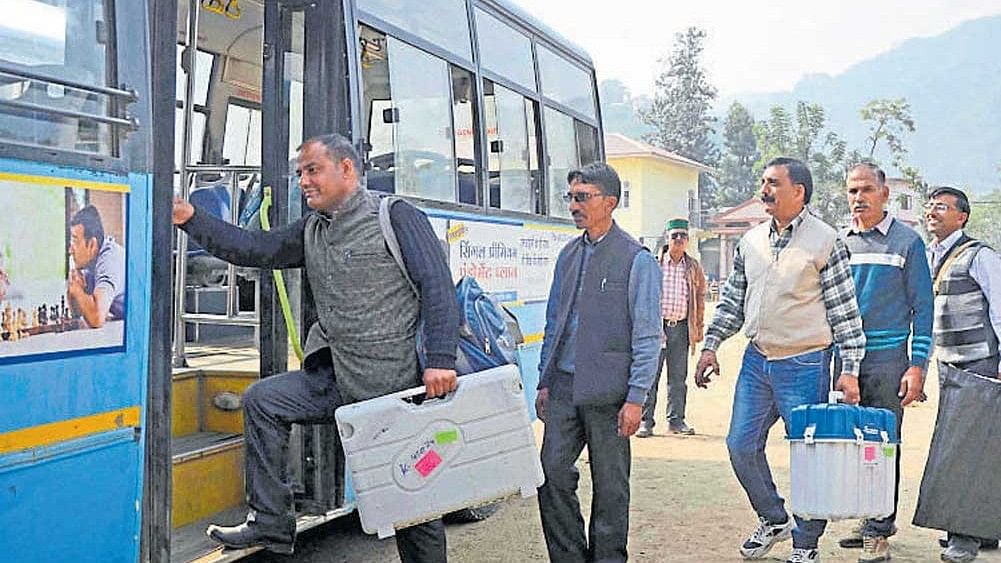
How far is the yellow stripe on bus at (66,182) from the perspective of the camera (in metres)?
3.12

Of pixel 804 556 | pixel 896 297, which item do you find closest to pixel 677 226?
pixel 896 297

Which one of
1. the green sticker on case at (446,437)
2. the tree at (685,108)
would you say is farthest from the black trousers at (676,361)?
the tree at (685,108)

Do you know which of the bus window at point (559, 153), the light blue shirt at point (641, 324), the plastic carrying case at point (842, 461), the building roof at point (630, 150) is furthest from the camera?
the building roof at point (630, 150)

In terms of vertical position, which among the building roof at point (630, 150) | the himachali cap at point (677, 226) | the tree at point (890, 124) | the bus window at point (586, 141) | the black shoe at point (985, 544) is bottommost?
the black shoe at point (985, 544)

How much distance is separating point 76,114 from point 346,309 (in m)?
1.31

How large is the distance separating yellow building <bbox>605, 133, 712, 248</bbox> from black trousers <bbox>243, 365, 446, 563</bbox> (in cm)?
3995

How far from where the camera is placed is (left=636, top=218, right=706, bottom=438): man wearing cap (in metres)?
9.88

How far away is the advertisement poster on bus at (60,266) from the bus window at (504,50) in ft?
11.5

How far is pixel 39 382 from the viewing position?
323 cm

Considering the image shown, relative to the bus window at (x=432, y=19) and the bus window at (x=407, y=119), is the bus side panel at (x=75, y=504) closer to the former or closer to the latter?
the bus window at (x=407, y=119)

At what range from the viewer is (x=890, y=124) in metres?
49.5

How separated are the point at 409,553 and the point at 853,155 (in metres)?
Answer: 59.4

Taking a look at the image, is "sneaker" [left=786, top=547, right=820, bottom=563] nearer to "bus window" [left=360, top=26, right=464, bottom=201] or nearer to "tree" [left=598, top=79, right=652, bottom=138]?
"bus window" [left=360, top=26, right=464, bottom=201]

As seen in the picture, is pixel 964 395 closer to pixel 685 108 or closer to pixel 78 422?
pixel 78 422
